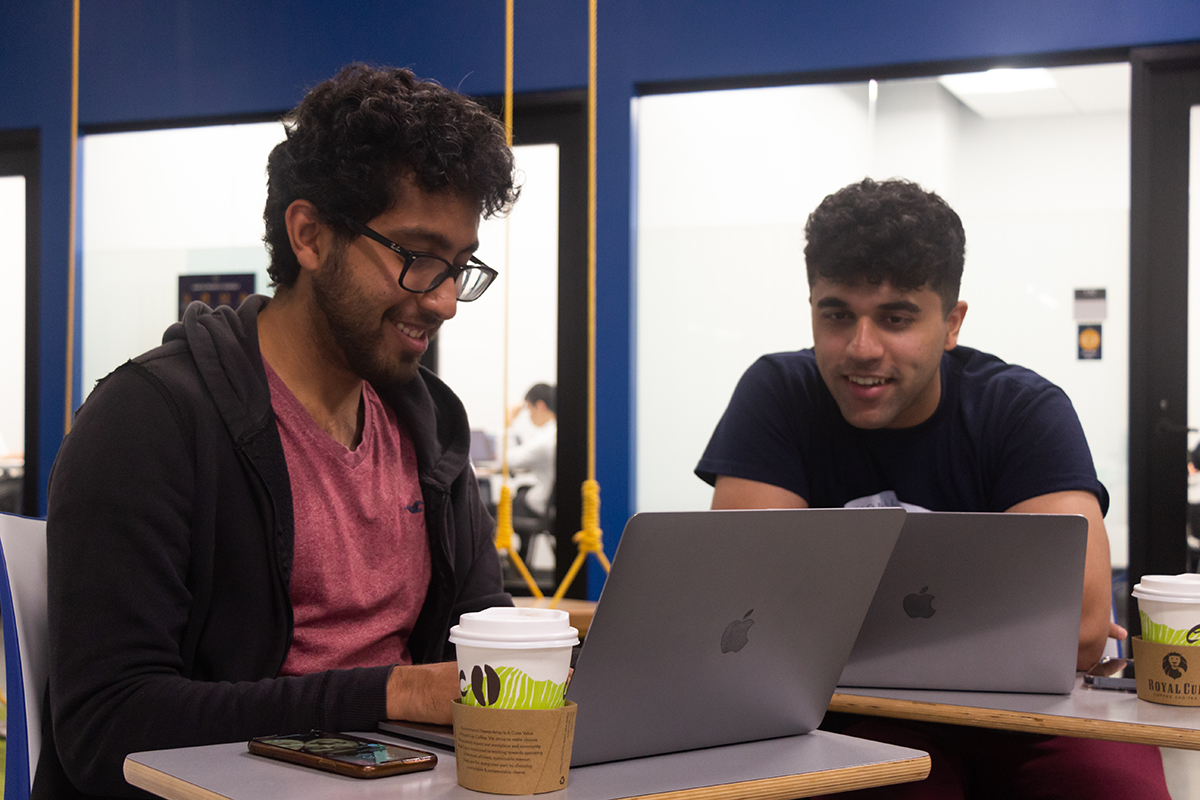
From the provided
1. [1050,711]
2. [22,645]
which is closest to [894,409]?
[1050,711]

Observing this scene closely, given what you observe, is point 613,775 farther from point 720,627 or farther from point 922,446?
point 922,446

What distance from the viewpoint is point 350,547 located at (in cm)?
161

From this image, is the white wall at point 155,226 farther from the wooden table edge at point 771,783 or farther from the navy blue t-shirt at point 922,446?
the wooden table edge at point 771,783

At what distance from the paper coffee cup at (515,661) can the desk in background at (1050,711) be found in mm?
576

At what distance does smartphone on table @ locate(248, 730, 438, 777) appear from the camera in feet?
3.30

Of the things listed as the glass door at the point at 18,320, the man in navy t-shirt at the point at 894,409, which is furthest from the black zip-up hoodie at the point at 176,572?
the glass door at the point at 18,320

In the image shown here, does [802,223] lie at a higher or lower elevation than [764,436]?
higher

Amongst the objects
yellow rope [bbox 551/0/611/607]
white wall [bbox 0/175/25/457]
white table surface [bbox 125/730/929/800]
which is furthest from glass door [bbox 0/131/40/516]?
white table surface [bbox 125/730/929/800]

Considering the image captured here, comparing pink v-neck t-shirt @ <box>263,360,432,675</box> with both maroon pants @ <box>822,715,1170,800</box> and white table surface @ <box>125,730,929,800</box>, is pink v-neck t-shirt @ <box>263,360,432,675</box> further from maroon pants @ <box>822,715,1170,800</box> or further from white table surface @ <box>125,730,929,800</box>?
maroon pants @ <box>822,715,1170,800</box>

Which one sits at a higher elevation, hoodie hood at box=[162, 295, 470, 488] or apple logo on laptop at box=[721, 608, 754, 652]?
hoodie hood at box=[162, 295, 470, 488]

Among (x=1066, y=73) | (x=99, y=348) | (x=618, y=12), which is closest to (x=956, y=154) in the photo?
(x=1066, y=73)

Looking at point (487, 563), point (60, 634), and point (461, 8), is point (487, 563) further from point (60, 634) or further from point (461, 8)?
point (461, 8)

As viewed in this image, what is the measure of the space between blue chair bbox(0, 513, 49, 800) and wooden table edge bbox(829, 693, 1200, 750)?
3.07 feet

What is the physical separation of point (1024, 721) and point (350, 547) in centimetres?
88
